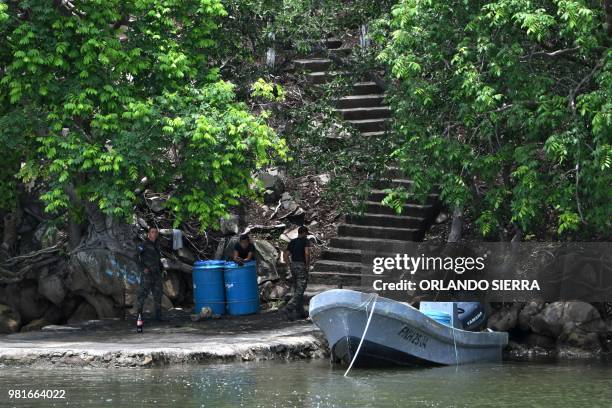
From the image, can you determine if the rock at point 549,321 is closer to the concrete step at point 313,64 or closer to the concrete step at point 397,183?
the concrete step at point 397,183

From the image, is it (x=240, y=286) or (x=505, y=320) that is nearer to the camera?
(x=505, y=320)

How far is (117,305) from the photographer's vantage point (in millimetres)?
24516

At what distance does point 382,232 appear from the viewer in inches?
1049

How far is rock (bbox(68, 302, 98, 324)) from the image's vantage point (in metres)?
25.1

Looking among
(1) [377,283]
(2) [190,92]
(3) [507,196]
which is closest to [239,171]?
(2) [190,92]

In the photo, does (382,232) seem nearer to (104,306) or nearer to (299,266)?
(299,266)

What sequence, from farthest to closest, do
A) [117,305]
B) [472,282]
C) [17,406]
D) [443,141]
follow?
[117,305]
[472,282]
[443,141]
[17,406]

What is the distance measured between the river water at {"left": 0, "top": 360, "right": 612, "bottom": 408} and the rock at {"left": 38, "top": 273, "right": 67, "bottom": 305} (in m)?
5.93

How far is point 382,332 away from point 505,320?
4205 millimetres

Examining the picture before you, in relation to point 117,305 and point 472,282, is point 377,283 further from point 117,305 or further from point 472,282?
point 117,305

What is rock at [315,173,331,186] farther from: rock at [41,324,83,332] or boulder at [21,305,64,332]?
rock at [41,324,83,332]

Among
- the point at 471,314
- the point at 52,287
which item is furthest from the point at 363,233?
the point at 52,287

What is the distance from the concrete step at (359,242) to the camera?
26125 mm

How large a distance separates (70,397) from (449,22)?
345 inches
